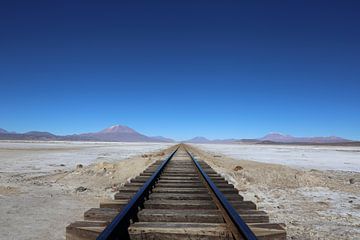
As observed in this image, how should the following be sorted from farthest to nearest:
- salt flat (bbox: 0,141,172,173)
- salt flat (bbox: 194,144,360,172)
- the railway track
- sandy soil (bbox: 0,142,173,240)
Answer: salt flat (bbox: 194,144,360,172) < salt flat (bbox: 0,141,172,173) < sandy soil (bbox: 0,142,173,240) < the railway track

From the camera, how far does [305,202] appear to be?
8.38 metres

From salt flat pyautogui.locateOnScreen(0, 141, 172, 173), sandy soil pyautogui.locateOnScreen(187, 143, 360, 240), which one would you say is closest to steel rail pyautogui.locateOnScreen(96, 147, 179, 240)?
sandy soil pyautogui.locateOnScreen(187, 143, 360, 240)

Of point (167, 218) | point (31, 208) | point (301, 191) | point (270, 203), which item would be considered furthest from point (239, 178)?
point (167, 218)

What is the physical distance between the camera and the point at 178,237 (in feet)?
13.0

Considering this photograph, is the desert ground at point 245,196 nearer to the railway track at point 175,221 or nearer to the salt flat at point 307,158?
the railway track at point 175,221

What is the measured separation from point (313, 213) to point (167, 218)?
12.2ft

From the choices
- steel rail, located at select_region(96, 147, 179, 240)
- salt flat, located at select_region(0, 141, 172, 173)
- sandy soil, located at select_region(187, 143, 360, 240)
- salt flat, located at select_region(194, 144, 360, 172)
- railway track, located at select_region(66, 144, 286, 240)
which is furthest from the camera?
salt flat, located at select_region(194, 144, 360, 172)

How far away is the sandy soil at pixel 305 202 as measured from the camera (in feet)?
19.0

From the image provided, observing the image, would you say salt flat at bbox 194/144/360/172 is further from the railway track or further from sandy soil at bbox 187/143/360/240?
the railway track

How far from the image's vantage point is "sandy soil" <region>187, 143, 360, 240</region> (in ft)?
19.0

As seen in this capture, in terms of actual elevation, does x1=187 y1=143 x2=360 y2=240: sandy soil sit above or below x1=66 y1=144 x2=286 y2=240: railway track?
below

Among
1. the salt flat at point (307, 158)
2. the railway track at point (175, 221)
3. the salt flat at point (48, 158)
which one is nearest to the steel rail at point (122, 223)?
the railway track at point (175, 221)

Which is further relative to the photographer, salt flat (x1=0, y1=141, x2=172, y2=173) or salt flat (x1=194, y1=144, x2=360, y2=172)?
salt flat (x1=194, y1=144, x2=360, y2=172)

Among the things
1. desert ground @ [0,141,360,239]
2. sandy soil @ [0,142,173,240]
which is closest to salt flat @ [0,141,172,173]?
sandy soil @ [0,142,173,240]
